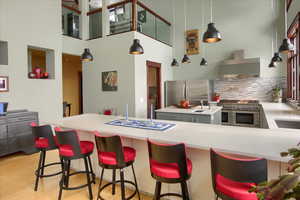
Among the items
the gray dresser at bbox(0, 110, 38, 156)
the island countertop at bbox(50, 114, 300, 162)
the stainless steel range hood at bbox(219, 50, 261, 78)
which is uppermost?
the stainless steel range hood at bbox(219, 50, 261, 78)

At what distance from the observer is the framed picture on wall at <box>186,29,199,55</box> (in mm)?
6808

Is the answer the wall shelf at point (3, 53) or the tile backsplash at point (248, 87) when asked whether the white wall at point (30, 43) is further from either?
the tile backsplash at point (248, 87)

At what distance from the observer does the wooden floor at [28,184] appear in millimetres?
2449

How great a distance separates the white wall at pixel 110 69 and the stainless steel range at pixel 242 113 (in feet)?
9.95

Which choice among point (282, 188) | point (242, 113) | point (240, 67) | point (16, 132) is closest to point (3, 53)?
point (16, 132)

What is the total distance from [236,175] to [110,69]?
477cm

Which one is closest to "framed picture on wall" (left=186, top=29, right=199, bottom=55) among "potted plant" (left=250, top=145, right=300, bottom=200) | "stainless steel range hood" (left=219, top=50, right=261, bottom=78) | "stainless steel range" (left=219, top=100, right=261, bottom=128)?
"stainless steel range hood" (left=219, top=50, right=261, bottom=78)

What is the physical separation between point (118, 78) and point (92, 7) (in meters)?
3.22

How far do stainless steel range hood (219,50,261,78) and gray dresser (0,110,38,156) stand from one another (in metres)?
5.56

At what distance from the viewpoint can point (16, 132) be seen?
3.86 metres

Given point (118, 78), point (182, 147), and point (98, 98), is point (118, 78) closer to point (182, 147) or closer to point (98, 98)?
point (98, 98)

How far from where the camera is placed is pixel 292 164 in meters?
0.76

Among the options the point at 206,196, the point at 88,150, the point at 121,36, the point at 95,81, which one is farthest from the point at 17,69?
the point at 206,196

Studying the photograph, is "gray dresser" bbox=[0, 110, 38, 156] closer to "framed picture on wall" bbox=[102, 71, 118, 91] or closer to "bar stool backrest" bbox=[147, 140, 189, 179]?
"framed picture on wall" bbox=[102, 71, 118, 91]
